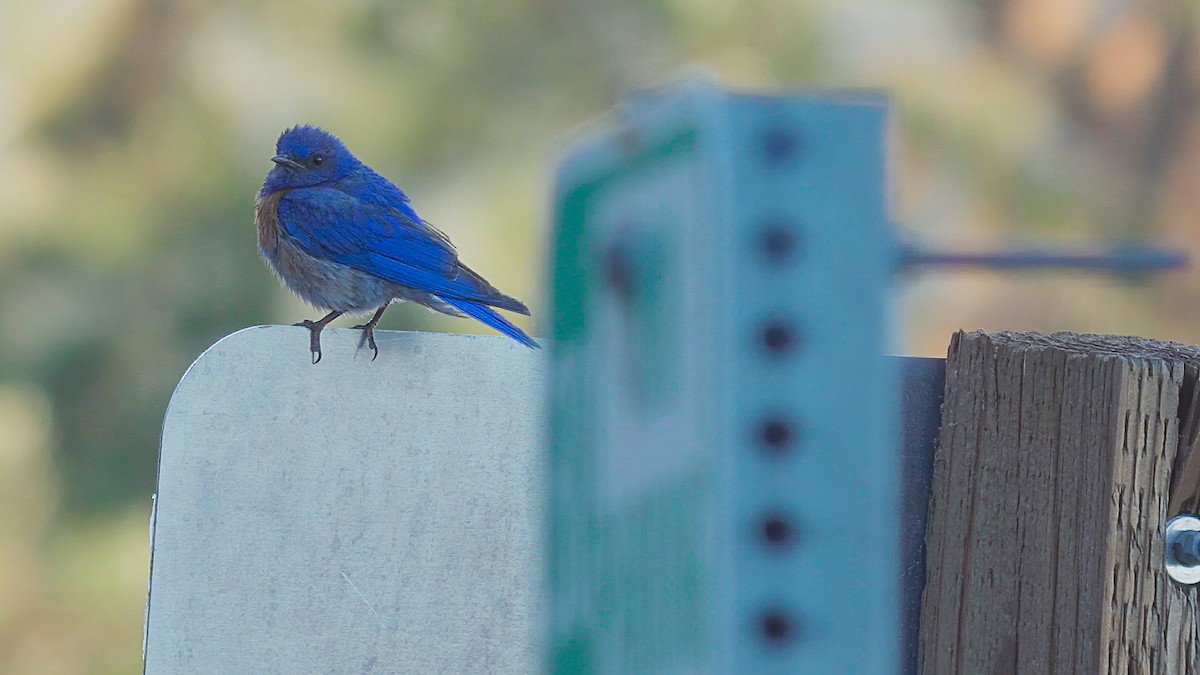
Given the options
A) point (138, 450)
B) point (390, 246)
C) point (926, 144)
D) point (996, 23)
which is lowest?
point (138, 450)

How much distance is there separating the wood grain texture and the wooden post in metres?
0.40

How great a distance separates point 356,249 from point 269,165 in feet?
8.95

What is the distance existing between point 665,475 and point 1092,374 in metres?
0.54

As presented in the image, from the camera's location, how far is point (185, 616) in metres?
1.38

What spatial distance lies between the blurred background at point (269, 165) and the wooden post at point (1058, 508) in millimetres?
4322

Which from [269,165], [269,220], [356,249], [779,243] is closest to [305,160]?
[269,220]

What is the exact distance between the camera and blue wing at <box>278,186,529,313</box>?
3346 mm

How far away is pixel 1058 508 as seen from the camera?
108 cm

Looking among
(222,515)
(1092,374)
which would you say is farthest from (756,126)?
(222,515)

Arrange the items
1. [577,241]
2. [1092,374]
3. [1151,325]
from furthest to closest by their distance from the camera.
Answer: [1151,325] → [1092,374] → [577,241]

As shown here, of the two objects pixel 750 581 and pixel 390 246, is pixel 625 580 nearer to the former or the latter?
pixel 750 581

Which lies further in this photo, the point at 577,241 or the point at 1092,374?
the point at 1092,374

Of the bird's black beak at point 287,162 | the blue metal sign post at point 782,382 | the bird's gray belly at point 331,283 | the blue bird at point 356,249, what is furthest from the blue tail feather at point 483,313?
the blue metal sign post at point 782,382

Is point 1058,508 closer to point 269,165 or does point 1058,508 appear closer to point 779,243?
point 779,243
